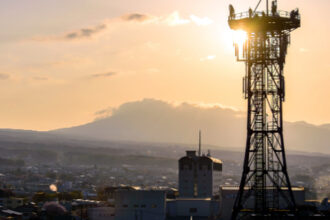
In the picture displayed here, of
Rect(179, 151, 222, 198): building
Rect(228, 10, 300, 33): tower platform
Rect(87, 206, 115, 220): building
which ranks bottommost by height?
Rect(87, 206, 115, 220): building

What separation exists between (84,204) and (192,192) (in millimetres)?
13997

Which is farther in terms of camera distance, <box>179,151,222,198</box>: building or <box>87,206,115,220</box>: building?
<box>179,151,222,198</box>: building

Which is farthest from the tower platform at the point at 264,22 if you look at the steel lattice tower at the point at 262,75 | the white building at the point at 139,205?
the white building at the point at 139,205

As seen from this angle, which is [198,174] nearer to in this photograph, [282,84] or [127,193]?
[127,193]

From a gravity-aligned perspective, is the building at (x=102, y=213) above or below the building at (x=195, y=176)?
below

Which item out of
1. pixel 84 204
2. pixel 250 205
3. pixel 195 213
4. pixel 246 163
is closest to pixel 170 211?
pixel 195 213

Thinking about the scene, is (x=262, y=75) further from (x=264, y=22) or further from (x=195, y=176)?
(x=195, y=176)

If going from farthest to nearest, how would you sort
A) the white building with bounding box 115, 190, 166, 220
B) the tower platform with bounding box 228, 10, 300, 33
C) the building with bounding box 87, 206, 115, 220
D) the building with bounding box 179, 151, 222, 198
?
the building with bounding box 179, 151, 222, 198
the building with bounding box 87, 206, 115, 220
the white building with bounding box 115, 190, 166, 220
the tower platform with bounding box 228, 10, 300, 33

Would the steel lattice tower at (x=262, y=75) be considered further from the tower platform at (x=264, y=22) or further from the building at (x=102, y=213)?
the building at (x=102, y=213)

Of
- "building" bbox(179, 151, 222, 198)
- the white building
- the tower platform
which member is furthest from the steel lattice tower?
"building" bbox(179, 151, 222, 198)

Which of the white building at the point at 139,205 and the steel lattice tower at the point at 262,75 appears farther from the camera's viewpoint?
the white building at the point at 139,205

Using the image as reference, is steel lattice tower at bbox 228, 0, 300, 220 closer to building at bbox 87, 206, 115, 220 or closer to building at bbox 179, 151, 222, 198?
building at bbox 87, 206, 115, 220

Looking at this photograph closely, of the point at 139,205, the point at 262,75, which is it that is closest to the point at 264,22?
the point at 262,75

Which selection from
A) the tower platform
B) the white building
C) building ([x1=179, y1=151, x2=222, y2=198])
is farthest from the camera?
building ([x1=179, y1=151, x2=222, y2=198])
